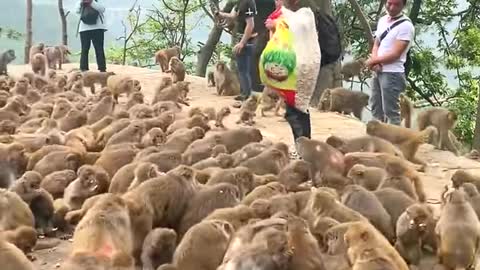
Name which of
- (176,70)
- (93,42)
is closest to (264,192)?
(176,70)

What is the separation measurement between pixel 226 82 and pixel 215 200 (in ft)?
32.6

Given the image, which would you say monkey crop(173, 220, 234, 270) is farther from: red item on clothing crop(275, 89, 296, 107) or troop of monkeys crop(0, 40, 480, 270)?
red item on clothing crop(275, 89, 296, 107)

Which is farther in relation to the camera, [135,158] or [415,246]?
[135,158]

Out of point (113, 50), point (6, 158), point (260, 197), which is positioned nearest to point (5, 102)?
point (6, 158)

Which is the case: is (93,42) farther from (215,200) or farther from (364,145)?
(215,200)

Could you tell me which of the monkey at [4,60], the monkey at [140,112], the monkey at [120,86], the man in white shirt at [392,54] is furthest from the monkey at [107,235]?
the monkey at [4,60]

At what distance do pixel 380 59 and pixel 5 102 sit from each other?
5808 millimetres

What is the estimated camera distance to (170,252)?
6305 millimetres

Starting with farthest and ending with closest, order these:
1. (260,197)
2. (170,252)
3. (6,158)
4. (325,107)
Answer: (325,107) → (6,158) → (260,197) → (170,252)

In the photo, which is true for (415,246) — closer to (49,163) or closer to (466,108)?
(49,163)

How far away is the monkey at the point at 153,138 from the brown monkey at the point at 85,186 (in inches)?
69.0

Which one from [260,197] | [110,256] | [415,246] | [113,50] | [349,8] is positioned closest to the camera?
[110,256]

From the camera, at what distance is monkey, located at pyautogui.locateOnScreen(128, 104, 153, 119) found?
1149 centimetres

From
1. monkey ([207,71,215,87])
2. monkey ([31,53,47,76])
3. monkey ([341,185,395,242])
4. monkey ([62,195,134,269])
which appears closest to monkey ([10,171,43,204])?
monkey ([62,195,134,269])
